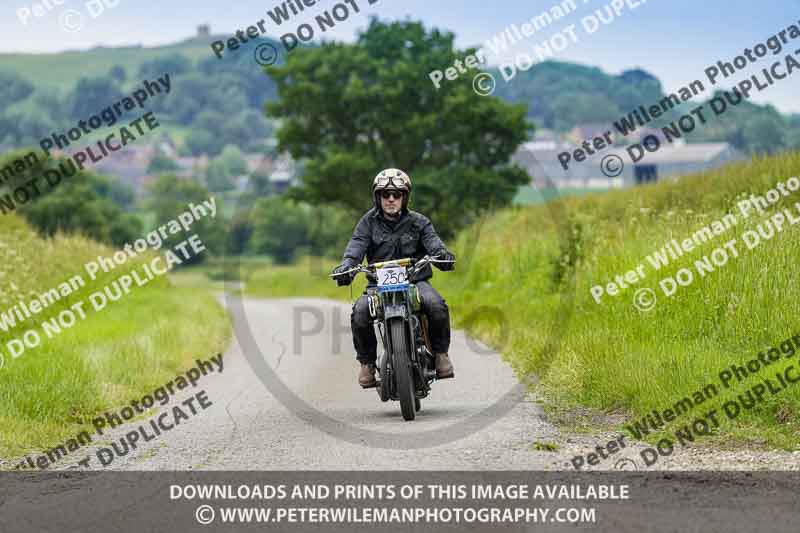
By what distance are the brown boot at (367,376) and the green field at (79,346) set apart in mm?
2734

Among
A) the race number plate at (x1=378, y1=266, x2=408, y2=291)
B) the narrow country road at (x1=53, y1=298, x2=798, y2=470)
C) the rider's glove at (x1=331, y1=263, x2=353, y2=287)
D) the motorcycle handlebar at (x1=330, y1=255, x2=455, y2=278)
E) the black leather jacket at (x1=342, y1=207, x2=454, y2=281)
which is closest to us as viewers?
the narrow country road at (x1=53, y1=298, x2=798, y2=470)

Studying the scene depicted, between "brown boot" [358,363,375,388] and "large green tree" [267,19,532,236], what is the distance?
41.0 m

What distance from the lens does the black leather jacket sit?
1004 centimetres

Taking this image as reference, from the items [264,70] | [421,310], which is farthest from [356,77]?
[421,310]

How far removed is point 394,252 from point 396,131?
43.4 meters

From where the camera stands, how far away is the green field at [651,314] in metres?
9.38

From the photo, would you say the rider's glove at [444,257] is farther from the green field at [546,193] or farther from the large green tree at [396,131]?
the large green tree at [396,131]

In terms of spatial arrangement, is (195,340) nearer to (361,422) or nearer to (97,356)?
(97,356)

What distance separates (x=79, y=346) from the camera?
14.2 meters

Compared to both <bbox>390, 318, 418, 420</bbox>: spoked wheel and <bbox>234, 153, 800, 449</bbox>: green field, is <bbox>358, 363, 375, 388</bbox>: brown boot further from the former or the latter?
<bbox>234, 153, 800, 449</bbox>: green field

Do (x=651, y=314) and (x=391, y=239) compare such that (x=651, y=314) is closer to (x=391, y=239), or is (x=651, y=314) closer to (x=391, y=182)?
(x=391, y=239)

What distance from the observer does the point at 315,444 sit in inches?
343

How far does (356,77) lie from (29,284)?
3557cm

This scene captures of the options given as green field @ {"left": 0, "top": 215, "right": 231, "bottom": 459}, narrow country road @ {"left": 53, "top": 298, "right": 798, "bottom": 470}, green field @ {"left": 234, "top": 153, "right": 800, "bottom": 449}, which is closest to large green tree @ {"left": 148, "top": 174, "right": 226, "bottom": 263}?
green field @ {"left": 0, "top": 215, "right": 231, "bottom": 459}
